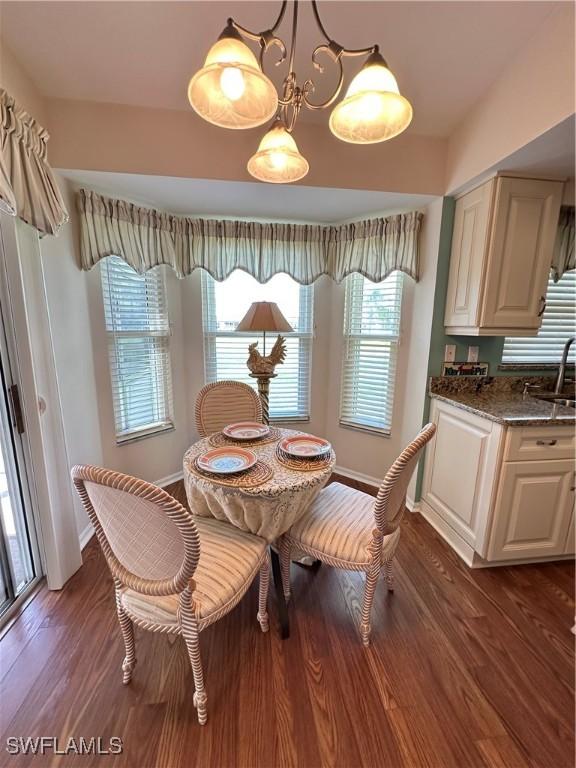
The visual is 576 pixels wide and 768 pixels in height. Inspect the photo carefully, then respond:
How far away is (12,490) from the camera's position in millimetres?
1603

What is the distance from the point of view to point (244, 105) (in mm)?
1004

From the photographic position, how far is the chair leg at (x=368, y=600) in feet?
4.46

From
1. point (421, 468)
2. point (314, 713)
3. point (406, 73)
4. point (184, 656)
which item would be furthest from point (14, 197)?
point (421, 468)

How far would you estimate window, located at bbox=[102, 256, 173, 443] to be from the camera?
2287mm

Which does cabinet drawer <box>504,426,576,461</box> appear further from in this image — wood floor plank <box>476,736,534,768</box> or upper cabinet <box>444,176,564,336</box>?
wood floor plank <box>476,736,534,768</box>

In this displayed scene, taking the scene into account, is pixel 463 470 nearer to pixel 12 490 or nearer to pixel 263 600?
pixel 263 600

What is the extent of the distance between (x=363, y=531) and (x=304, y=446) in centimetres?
49

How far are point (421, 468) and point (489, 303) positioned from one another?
1268mm

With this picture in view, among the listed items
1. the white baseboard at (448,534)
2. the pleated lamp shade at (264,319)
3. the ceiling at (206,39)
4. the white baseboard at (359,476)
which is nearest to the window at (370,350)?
the white baseboard at (359,476)

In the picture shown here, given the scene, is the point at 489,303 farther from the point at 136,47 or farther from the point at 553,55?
the point at 136,47

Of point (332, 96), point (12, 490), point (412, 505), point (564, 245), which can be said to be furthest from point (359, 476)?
point (332, 96)

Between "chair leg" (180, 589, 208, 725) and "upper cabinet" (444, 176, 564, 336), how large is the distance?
2090 mm

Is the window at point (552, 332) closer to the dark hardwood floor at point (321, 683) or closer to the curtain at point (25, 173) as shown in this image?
the dark hardwood floor at point (321, 683)

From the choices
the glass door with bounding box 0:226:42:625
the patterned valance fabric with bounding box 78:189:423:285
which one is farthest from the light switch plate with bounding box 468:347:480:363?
the glass door with bounding box 0:226:42:625
